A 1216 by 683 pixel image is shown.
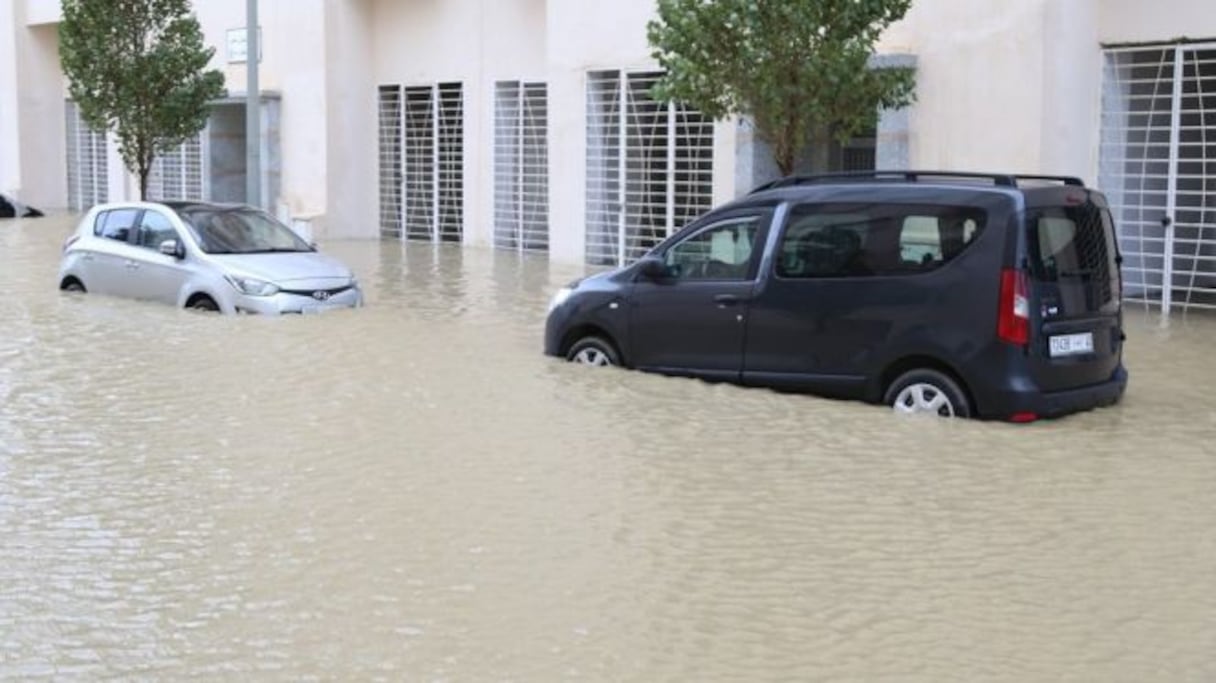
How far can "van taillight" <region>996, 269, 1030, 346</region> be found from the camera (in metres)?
9.35

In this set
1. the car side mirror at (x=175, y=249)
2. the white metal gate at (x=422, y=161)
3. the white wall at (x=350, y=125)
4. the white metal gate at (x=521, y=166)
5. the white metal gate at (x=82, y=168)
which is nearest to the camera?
the car side mirror at (x=175, y=249)

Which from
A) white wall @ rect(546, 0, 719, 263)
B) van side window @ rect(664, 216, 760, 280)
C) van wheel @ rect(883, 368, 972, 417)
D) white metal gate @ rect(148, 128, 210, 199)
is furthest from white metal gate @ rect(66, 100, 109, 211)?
van wheel @ rect(883, 368, 972, 417)

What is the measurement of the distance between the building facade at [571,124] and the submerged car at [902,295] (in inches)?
292

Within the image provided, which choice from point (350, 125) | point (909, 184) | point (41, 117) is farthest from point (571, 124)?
point (41, 117)

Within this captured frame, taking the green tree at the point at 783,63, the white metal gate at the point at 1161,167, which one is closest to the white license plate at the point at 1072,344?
→ the green tree at the point at 783,63

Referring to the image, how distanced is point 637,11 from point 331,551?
16.5 metres

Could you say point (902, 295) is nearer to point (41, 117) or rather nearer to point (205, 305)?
point (205, 305)

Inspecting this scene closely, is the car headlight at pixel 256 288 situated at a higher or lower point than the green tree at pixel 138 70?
lower

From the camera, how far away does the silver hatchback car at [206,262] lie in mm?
15320

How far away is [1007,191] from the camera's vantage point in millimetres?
9508

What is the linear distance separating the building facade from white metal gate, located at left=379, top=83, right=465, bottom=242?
0.14ft

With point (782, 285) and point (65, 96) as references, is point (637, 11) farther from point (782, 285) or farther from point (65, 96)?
point (65, 96)

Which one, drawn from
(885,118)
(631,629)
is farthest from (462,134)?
(631,629)

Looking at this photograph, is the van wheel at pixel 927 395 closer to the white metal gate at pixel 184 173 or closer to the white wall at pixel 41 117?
the white metal gate at pixel 184 173
